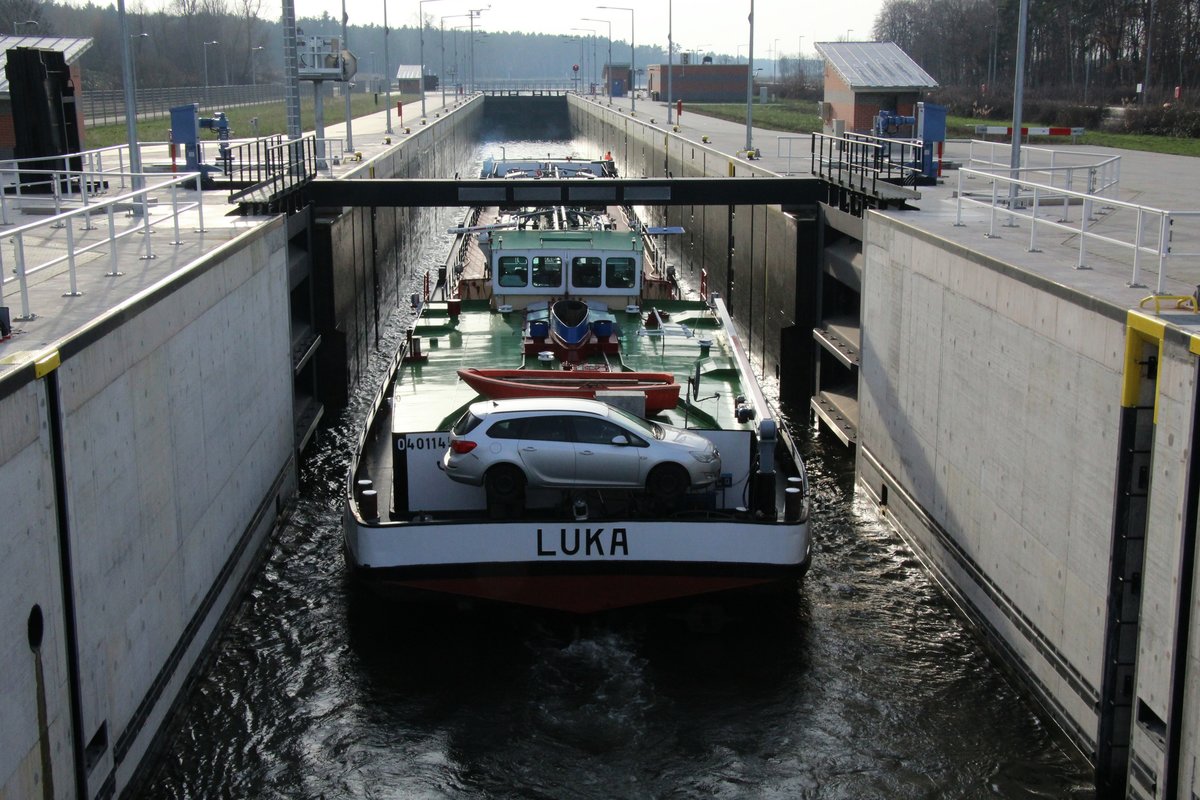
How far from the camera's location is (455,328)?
72.5 feet

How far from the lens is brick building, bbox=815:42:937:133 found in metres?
44.3

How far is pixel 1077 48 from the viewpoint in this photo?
88875 mm

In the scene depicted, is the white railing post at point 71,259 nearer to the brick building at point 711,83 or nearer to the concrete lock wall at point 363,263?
the concrete lock wall at point 363,263

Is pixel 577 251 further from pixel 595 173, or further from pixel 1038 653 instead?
pixel 595 173

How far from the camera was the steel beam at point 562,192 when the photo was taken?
26.4 m

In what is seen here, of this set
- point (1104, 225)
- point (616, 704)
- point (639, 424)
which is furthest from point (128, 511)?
point (1104, 225)

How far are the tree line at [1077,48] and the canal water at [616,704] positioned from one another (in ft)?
168

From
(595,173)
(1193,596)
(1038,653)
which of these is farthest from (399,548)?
(595,173)

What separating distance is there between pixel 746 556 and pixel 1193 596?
18.3 ft

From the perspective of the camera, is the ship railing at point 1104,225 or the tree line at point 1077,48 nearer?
the ship railing at point 1104,225

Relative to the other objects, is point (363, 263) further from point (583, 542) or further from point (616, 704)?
point (616, 704)

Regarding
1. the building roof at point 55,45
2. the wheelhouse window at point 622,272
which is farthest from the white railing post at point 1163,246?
the building roof at point 55,45

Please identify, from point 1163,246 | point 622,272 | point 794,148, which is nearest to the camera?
point 1163,246

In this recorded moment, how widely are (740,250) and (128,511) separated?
2485 cm
